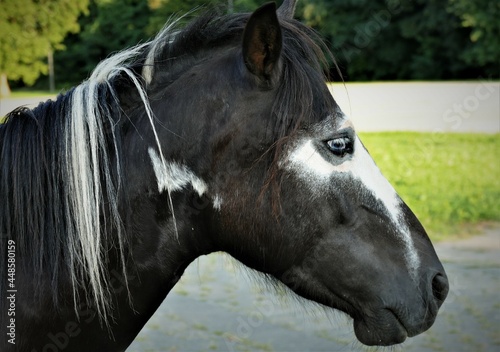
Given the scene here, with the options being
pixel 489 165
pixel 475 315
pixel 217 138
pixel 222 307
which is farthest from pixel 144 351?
pixel 489 165

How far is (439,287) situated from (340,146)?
497 millimetres

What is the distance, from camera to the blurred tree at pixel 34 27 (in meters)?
23.3

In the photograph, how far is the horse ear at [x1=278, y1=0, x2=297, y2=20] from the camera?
2105 millimetres

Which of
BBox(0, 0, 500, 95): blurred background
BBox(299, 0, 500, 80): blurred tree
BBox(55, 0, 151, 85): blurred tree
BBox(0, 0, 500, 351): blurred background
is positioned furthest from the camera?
BBox(299, 0, 500, 80): blurred tree

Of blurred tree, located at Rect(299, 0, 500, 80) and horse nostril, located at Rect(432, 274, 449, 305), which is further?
blurred tree, located at Rect(299, 0, 500, 80)

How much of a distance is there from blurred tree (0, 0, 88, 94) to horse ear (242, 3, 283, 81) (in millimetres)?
22764

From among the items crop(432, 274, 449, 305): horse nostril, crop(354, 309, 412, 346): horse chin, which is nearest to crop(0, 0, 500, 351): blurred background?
crop(354, 309, 412, 346): horse chin

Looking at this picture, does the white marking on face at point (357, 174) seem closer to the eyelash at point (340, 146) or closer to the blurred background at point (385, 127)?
the eyelash at point (340, 146)

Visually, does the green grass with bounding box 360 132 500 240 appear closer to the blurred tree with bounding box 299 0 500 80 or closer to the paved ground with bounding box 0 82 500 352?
the paved ground with bounding box 0 82 500 352

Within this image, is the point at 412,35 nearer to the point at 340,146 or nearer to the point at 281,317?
the point at 281,317

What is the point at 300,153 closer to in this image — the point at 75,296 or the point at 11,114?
the point at 75,296

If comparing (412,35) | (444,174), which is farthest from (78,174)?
(412,35)

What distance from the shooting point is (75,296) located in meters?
1.79

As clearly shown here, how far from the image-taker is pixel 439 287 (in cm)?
179
